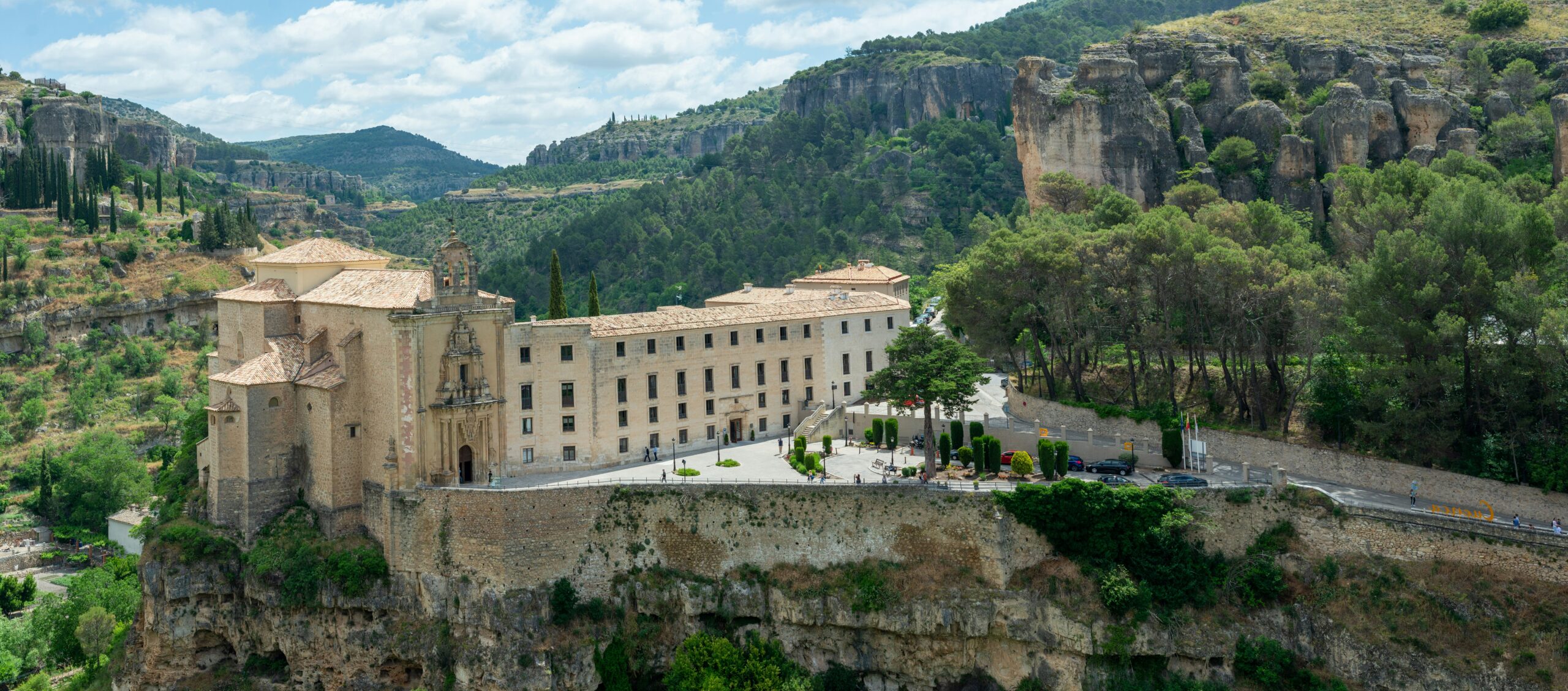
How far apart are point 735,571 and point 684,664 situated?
175 inches

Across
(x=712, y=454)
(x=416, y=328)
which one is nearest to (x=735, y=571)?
(x=712, y=454)

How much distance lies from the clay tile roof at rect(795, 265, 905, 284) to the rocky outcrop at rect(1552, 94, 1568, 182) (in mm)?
38219

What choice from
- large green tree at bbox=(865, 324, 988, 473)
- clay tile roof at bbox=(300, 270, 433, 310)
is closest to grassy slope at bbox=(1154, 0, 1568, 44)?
large green tree at bbox=(865, 324, 988, 473)

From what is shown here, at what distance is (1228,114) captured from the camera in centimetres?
8588

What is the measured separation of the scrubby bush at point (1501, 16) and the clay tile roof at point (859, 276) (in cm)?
4809

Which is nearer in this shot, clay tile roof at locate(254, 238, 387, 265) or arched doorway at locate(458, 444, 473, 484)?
arched doorway at locate(458, 444, 473, 484)

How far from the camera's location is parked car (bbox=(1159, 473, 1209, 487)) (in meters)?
48.8

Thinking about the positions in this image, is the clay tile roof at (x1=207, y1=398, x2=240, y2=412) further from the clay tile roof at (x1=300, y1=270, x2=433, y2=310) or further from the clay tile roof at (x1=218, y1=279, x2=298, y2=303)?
the clay tile roof at (x1=300, y1=270, x2=433, y2=310)

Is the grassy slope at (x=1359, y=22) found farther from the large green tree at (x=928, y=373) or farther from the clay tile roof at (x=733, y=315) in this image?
the large green tree at (x=928, y=373)

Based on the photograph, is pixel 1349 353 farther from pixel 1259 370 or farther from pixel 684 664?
pixel 684 664

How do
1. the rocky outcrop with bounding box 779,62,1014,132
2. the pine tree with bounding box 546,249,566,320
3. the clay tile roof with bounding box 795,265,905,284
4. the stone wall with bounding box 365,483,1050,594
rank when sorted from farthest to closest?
1. the rocky outcrop with bounding box 779,62,1014,132
2. the clay tile roof with bounding box 795,265,905,284
3. the pine tree with bounding box 546,249,566,320
4. the stone wall with bounding box 365,483,1050,594

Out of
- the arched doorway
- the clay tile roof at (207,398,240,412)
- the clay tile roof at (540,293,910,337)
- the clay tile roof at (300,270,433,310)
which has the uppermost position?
the clay tile roof at (300,270,433,310)

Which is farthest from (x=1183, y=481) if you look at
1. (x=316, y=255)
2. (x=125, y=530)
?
(x=125, y=530)

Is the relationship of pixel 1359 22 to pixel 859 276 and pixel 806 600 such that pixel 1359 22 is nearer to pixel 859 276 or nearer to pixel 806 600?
pixel 859 276
